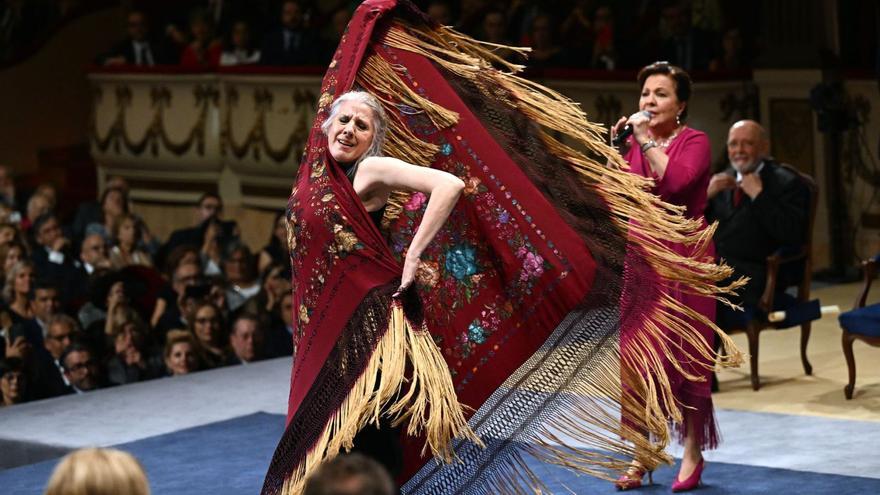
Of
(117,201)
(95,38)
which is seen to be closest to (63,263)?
(117,201)

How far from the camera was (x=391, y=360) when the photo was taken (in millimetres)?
4238

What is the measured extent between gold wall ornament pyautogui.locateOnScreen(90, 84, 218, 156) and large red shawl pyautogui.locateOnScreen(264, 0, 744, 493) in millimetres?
9201

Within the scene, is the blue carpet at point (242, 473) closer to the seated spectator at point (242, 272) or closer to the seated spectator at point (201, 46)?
the seated spectator at point (242, 272)

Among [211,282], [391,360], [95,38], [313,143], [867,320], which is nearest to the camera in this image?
[391,360]

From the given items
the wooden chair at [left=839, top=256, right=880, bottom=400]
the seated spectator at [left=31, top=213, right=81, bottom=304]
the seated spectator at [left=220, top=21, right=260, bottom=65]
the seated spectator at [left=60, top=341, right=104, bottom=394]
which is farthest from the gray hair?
the seated spectator at [left=220, top=21, right=260, bottom=65]

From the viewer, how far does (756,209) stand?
752 centimetres

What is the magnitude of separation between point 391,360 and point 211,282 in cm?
508

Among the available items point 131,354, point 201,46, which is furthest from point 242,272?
point 201,46

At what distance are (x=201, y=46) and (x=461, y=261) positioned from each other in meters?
9.60

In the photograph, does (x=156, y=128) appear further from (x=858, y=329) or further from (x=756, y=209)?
(x=858, y=329)

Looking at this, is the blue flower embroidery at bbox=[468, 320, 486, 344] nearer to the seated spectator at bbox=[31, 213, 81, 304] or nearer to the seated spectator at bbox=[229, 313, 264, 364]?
the seated spectator at bbox=[229, 313, 264, 364]

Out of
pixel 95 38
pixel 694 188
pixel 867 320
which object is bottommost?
pixel 867 320

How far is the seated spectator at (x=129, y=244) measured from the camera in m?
10.3

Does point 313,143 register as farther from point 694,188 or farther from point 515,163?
point 694,188
